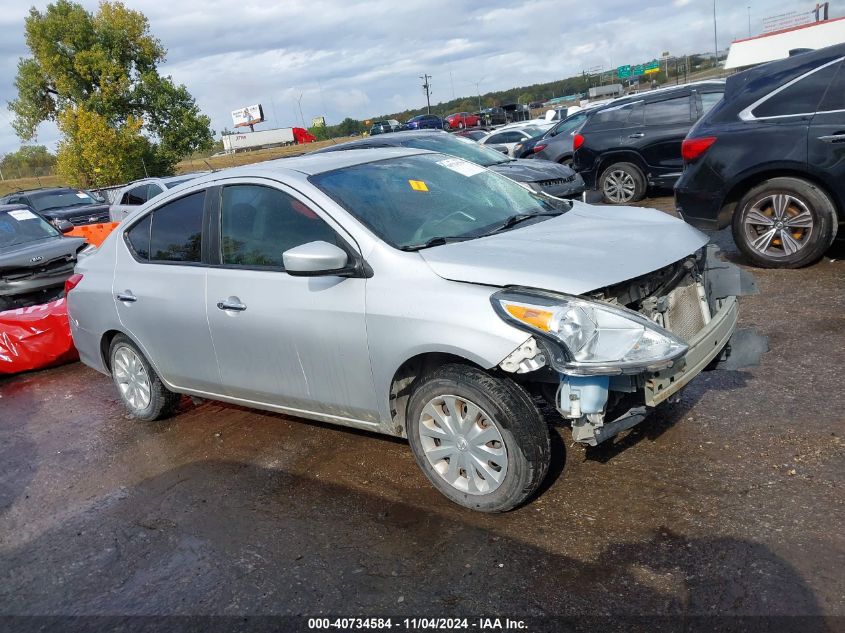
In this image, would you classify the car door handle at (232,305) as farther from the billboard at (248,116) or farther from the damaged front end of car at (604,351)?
the billboard at (248,116)

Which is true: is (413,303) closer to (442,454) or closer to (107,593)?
(442,454)

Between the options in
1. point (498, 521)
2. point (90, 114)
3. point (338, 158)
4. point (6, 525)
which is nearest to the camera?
point (498, 521)

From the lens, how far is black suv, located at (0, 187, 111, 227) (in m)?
17.4

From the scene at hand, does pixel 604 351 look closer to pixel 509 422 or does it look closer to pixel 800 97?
pixel 509 422

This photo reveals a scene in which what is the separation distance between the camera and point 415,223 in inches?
155

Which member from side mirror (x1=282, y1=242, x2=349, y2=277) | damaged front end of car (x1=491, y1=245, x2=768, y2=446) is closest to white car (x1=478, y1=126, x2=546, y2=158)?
side mirror (x1=282, y1=242, x2=349, y2=277)

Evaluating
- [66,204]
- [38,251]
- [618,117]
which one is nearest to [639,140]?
[618,117]

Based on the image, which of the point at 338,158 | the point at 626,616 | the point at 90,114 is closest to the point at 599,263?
the point at 626,616

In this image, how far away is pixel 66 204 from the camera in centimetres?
1852

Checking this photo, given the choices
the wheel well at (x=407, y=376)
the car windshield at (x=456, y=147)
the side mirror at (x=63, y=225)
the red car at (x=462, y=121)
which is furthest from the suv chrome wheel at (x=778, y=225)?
the red car at (x=462, y=121)

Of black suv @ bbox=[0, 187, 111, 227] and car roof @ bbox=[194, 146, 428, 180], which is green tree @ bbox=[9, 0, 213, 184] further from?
car roof @ bbox=[194, 146, 428, 180]

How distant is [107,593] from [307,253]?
6.08ft

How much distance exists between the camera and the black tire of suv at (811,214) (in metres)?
6.22

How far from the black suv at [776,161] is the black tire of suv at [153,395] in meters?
5.01
